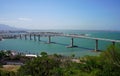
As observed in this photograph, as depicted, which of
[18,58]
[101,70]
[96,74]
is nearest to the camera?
[96,74]

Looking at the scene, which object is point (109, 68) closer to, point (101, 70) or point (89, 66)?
point (101, 70)

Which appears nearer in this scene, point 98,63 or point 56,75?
point 98,63

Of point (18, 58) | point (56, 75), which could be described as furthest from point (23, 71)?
point (18, 58)

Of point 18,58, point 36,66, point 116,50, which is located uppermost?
point 116,50

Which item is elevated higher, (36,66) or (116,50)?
(116,50)

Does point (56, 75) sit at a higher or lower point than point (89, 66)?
lower

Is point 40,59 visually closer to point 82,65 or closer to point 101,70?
point 82,65

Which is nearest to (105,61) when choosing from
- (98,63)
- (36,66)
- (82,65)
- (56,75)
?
→ (98,63)

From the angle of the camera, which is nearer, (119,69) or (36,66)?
(119,69)

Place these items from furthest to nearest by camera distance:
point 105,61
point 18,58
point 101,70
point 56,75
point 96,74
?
point 18,58 → point 56,75 → point 105,61 → point 101,70 → point 96,74
